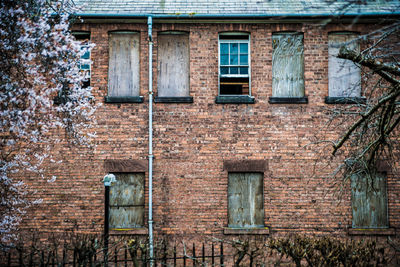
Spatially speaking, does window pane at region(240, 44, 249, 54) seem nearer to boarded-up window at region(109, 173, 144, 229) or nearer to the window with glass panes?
the window with glass panes

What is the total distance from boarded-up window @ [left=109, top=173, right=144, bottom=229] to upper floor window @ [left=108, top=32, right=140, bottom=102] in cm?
244

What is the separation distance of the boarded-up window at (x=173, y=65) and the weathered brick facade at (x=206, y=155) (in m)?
0.27

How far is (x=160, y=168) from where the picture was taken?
1144 centimetres

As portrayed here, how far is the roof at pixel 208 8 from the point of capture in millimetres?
11586

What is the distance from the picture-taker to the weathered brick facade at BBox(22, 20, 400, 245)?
1133 cm

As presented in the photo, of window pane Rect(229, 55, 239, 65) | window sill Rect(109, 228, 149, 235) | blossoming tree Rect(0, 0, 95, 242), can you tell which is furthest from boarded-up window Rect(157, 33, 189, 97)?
window sill Rect(109, 228, 149, 235)

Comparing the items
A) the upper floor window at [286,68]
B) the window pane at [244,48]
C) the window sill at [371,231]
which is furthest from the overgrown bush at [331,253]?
the window pane at [244,48]

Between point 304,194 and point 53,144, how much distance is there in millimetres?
7244

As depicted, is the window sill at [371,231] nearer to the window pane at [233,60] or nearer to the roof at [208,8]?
the window pane at [233,60]

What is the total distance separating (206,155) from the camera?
11.5m

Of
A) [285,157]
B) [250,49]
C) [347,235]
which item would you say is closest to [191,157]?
[285,157]

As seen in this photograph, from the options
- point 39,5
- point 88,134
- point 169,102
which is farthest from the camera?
point 169,102

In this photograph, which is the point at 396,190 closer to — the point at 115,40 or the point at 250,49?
the point at 250,49

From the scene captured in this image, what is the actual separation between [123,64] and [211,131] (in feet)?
10.7
